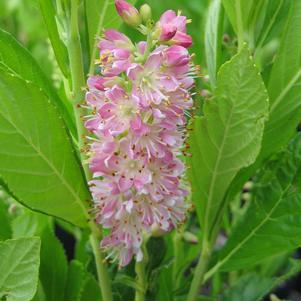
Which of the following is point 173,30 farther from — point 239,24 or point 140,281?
point 140,281

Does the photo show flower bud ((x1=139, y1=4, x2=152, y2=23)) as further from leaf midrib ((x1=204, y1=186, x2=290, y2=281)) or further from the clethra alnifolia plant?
leaf midrib ((x1=204, y1=186, x2=290, y2=281))

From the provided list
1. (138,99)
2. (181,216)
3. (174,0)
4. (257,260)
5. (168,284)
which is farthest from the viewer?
(174,0)

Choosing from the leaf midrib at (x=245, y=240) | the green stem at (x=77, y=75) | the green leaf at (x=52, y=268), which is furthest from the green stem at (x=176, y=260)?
the green stem at (x=77, y=75)

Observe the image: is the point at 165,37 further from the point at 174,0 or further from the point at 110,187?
the point at 174,0

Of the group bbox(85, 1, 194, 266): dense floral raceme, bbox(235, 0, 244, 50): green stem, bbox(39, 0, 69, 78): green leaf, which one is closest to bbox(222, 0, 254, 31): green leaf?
bbox(235, 0, 244, 50): green stem

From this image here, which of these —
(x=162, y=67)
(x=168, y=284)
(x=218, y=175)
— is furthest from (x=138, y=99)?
(x=168, y=284)

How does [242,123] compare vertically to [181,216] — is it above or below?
above

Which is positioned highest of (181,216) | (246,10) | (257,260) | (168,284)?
(246,10)
